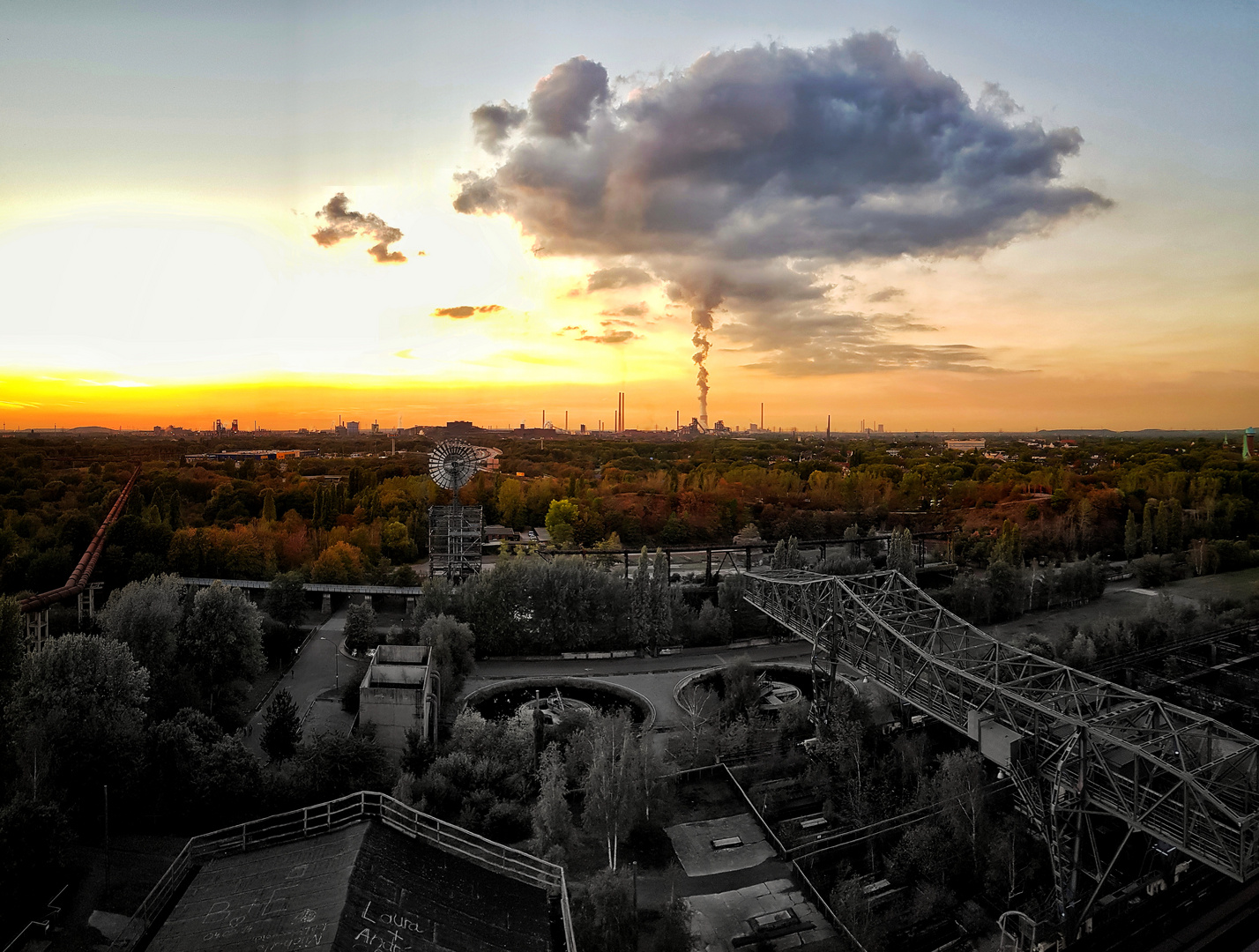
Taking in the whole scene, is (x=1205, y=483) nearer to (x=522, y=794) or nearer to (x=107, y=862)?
(x=522, y=794)

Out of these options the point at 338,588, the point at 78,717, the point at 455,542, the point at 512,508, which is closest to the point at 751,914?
the point at 78,717

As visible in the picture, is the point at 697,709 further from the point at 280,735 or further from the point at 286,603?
the point at 286,603

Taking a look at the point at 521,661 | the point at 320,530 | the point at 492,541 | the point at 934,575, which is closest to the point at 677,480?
the point at 492,541

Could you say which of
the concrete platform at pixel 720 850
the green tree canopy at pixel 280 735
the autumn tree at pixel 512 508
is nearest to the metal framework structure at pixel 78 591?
the green tree canopy at pixel 280 735

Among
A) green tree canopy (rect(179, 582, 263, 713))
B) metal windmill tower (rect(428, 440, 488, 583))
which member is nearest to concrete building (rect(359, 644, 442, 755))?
green tree canopy (rect(179, 582, 263, 713))

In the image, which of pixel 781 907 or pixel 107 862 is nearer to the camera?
pixel 107 862

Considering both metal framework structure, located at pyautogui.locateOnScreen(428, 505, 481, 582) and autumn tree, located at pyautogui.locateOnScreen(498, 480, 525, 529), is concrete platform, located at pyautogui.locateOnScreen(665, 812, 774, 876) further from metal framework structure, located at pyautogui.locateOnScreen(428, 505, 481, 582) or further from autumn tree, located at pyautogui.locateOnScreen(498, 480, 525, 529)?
autumn tree, located at pyautogui.locateOnScreen(498, 480, 525, 529)

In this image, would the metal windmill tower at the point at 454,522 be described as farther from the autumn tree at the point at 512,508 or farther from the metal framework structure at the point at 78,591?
the autumn tree at the point at 512,508
